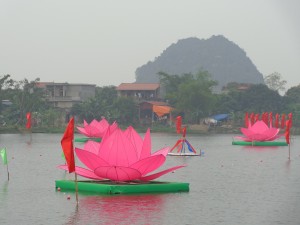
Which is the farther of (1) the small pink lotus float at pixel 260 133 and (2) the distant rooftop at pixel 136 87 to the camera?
(2) the distant rooftop at pixel 136 87

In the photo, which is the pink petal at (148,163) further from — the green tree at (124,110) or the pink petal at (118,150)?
the green tree at (124,110)

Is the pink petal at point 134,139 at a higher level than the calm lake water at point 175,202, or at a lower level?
higher

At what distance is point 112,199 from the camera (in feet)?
68.9

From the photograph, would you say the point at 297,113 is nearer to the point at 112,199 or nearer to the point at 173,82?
the point at 173,82

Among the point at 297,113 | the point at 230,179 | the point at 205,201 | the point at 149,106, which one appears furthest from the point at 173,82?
the point at 205,201

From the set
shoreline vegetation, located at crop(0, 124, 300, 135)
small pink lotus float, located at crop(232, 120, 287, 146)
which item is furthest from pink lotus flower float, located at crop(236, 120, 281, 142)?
shoreline vegetation, located at crop(0, 124, 300, 135)

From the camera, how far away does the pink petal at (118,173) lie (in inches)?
849

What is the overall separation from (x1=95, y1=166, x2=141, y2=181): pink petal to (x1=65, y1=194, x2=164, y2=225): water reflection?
2.50 feet

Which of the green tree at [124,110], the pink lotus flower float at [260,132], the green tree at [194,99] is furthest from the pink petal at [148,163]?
the green tree at [194,99]

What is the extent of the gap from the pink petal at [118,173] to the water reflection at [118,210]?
763 millimetres

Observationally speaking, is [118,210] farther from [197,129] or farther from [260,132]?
[197,129]

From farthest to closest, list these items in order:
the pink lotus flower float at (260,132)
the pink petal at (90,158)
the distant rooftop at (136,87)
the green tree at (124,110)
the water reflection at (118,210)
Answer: the distant rooftop at (136,87)
the green tree at (124,110)
the pink lotus flower float at (260,132)
the pink petal at (90,158)
the water reflection at (118,210)

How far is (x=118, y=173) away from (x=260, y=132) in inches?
1339

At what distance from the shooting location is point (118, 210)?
64.2ft
